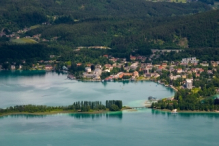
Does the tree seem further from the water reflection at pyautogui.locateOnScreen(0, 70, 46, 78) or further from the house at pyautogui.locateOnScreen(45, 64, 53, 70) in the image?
the house at pyautogui.locateOnScreen(45, 64, 53, 70)

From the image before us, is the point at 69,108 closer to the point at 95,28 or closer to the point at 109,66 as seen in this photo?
the point at 109,66

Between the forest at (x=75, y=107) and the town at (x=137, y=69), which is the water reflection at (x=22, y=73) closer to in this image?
the town at (x=137, y=69)

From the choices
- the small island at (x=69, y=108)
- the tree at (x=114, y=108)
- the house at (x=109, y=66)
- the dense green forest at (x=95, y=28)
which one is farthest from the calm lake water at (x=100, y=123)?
the dense green forest at (x=95, y=28)

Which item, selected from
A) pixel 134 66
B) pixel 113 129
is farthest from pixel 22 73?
pixel 113 129

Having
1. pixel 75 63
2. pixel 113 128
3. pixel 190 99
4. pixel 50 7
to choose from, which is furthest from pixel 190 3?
pixel 113 128

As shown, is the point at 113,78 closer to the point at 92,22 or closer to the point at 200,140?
the point at 200,140

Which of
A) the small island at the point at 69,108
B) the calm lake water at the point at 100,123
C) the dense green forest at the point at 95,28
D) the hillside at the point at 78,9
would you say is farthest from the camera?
the hillside at the point at 78,9
